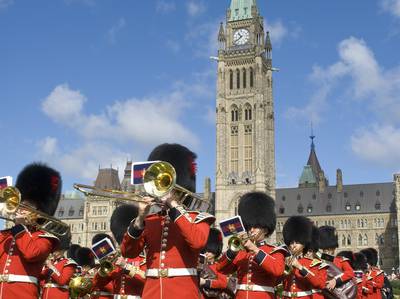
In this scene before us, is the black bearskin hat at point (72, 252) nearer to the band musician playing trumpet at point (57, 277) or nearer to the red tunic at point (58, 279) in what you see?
the band musician playing trumpet at point (57, 277)

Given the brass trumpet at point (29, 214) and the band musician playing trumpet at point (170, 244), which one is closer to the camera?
the band musician playing trumpet at point (170, 244)

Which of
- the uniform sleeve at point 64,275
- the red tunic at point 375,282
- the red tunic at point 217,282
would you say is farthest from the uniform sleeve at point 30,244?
the red tunic at point 375,282

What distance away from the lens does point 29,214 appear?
6.67 m

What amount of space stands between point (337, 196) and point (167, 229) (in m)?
86.2

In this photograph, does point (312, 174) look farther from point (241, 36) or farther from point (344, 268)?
point (344, 268)

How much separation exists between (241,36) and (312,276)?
7891 cm

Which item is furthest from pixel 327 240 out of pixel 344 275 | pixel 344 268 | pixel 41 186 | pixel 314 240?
pixel 41 186

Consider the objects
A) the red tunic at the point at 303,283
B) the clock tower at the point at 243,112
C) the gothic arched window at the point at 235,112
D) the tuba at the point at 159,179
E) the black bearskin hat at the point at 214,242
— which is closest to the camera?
the tuba at the point at 159,179

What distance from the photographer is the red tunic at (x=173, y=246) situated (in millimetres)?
5525

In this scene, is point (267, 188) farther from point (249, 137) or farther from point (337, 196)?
point (337, 196)

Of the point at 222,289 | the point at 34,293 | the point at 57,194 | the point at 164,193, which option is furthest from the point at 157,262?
the point at 222,289

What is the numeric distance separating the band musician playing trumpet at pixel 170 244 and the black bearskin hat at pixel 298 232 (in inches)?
154

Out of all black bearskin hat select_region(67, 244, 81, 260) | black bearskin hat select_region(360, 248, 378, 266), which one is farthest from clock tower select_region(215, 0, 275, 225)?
black bearskin hat select_region(67, 244, 81, 260)

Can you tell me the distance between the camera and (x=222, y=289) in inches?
338
